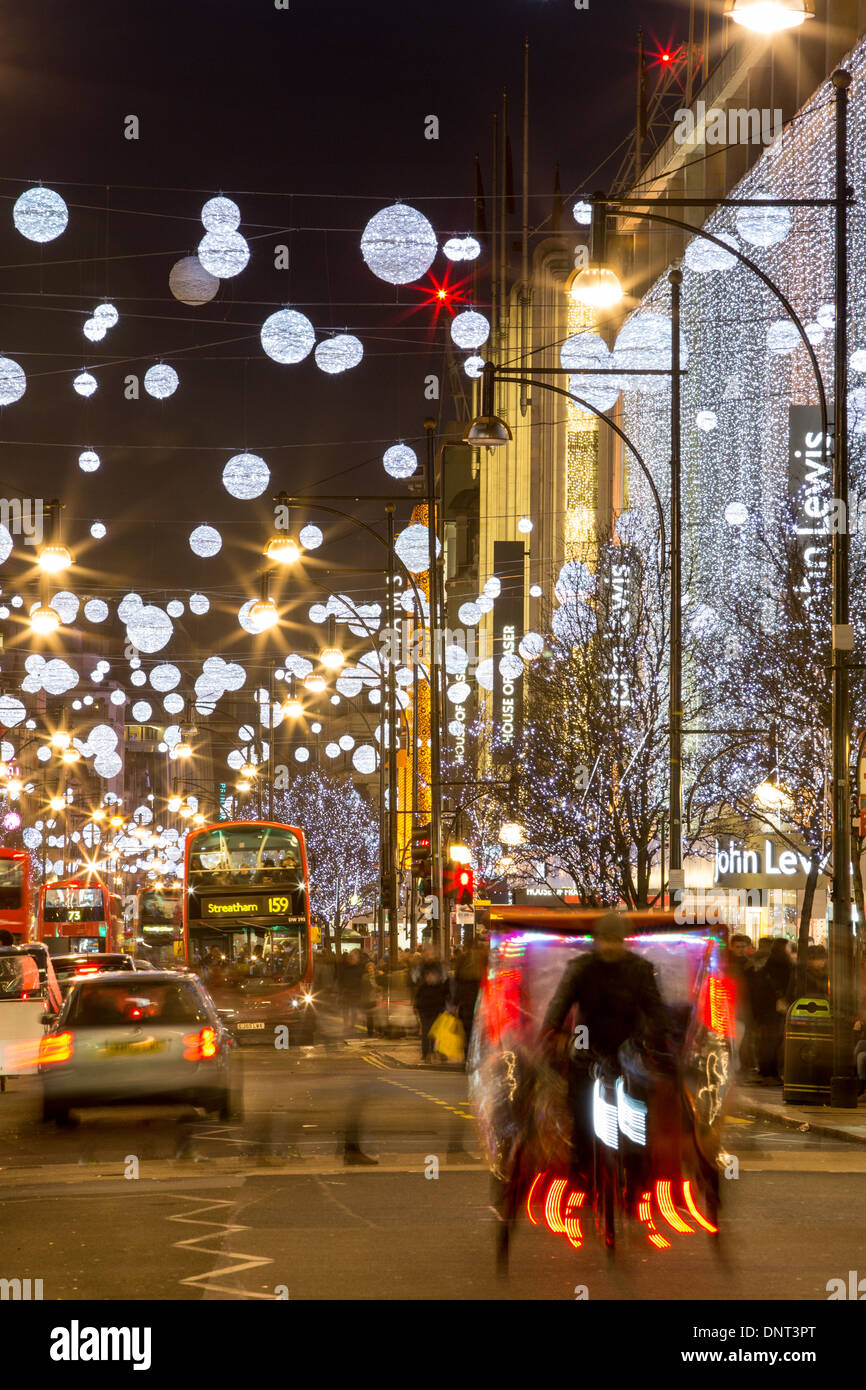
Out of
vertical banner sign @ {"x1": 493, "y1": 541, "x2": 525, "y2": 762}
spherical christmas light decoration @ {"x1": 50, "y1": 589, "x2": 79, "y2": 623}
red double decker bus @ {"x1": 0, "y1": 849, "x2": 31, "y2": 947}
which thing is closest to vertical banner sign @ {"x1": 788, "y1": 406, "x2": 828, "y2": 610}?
spherical christmas light decoration @ {"x1": 50, "y1": 589, "x2": 79, "y2": 623}

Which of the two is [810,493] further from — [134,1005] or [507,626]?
[507,626]

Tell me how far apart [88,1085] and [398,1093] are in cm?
690

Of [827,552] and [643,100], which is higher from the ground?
[643,100]

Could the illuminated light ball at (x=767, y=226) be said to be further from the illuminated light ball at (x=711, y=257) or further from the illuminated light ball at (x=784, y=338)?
the illuminated light ball at (x=711, y=257)

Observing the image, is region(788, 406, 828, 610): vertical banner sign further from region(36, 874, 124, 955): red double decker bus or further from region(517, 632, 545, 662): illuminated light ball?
region(36, 874, 124, 955): red double decker bus

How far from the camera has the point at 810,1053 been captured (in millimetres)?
20453

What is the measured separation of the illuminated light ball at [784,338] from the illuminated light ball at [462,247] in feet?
21.3

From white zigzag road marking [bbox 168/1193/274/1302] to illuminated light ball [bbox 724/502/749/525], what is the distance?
2916 centimetres

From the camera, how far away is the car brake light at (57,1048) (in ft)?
55.6

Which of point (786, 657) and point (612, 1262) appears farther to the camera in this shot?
point (786, 657)

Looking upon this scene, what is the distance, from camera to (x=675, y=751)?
1060 inches

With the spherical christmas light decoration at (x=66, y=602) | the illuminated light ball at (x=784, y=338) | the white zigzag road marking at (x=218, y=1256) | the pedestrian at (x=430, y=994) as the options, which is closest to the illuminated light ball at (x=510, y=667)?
the illuminated light ball at (x=784, y=338)

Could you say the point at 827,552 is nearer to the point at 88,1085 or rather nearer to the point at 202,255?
the point at 202,255
